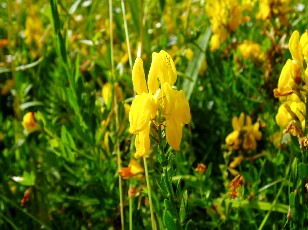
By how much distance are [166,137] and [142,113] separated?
6cm

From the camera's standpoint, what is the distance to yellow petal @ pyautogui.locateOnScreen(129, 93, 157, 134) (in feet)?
2.80

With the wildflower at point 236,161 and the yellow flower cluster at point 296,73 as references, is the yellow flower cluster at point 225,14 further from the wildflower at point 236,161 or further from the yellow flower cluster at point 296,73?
the yellow flower cluster at point 296,73

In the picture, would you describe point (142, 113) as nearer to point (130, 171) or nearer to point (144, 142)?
point (144, 142)

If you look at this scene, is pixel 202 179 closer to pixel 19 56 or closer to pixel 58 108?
pixel 58 108

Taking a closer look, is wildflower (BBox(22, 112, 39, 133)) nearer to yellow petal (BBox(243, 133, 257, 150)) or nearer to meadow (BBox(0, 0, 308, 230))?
meadow (BBox(0, 0, 308, 230))

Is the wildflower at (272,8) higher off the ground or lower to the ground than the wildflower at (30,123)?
higher

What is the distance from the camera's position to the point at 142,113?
2.81ft

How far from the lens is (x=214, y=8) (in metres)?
2.25

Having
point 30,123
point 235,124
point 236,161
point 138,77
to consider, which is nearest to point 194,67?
point 235,124

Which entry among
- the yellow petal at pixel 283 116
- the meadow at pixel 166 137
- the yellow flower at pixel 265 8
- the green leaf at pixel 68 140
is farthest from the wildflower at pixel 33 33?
the yellow petal at pixel 283 116

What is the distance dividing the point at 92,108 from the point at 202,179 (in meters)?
0.39

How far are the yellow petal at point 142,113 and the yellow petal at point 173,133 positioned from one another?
34 mm

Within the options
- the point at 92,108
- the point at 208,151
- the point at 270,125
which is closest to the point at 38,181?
the point at 92,108

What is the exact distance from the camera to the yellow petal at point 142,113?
2.80ft
